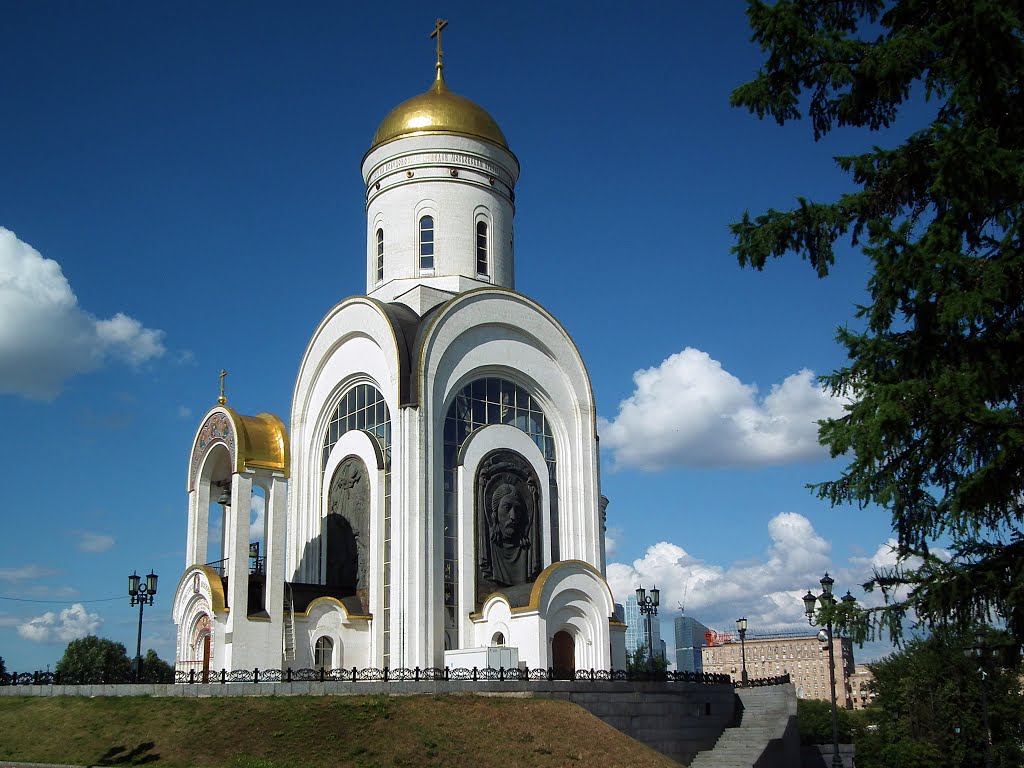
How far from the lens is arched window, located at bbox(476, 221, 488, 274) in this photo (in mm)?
32156

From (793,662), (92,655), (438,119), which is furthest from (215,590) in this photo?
(793,662)

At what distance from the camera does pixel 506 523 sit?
28.0 metres

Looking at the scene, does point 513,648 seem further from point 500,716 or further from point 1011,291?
point 1011,291

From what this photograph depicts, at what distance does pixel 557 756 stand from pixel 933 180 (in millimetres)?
12457

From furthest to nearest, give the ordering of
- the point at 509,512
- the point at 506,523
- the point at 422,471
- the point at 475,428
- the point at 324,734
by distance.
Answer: the point at 475,428 < the point at 509,512 < the point at 506,523 < the point at 422,471 < the point at 324,734

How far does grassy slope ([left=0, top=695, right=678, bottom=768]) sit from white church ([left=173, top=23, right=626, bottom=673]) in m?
3.70

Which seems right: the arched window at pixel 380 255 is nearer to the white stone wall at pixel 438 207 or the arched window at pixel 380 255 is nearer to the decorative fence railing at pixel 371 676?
the white stone wall at pixel 438 207

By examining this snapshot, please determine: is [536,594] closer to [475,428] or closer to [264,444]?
[475,428]

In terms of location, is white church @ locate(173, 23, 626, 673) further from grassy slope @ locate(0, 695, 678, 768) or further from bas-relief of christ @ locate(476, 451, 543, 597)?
grassy slope @ locate(0, 695, 678, 768)

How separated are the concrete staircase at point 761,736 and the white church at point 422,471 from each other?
11.7 feet

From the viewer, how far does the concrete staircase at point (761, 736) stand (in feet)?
78.2

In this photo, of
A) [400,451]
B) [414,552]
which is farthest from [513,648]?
[400,451]

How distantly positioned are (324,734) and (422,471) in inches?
343

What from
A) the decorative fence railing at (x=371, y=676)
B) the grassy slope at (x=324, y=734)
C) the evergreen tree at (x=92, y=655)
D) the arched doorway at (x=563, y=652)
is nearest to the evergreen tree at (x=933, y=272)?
the grassy slope at (x=324, y=734)
